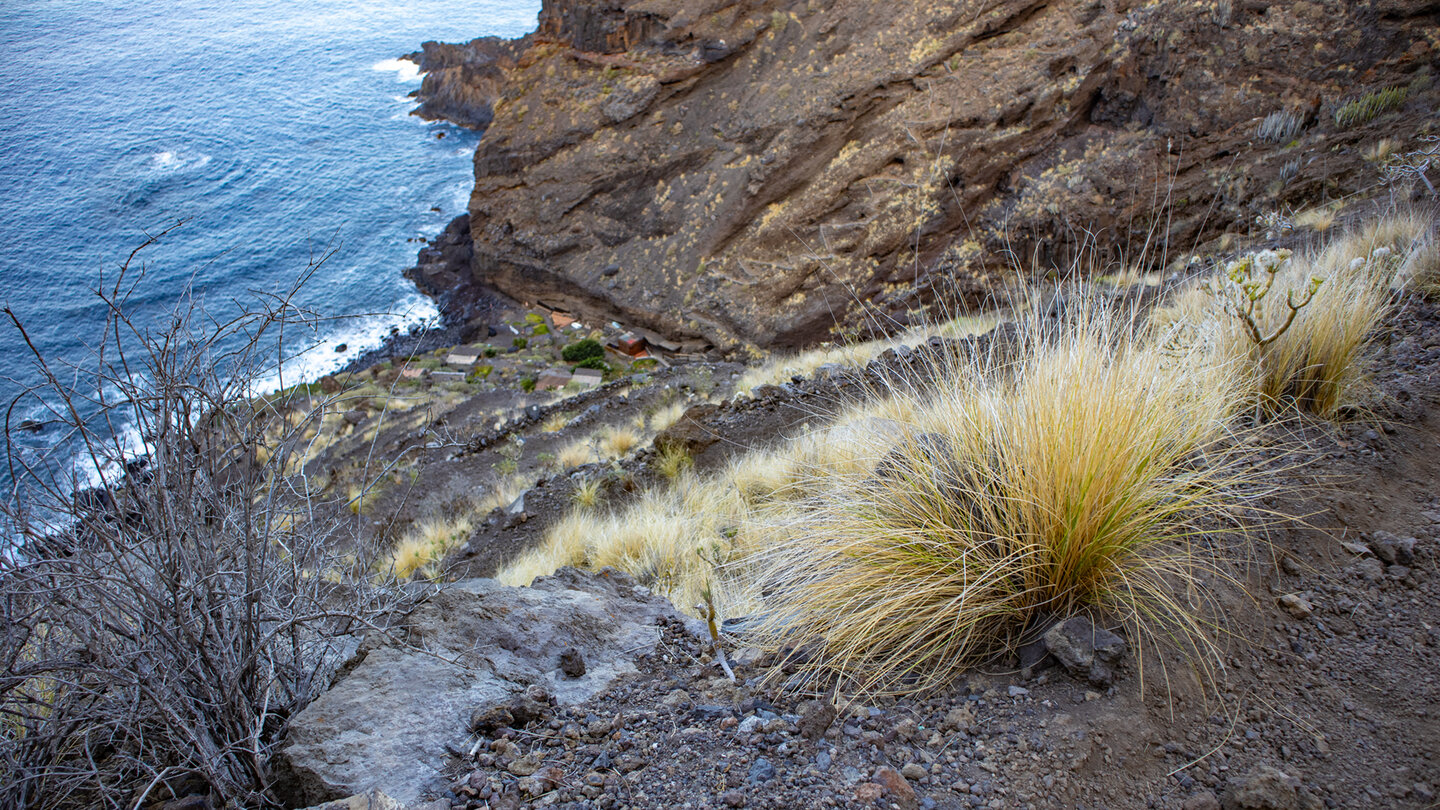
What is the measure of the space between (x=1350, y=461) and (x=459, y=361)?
17.4m

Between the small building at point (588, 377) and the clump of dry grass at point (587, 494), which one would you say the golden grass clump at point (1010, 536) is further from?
the small building at point (588, 377)

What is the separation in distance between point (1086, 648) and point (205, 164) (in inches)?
1257

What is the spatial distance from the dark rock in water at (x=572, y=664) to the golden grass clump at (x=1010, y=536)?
0.62 metres

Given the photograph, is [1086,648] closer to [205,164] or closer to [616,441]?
[616,441]

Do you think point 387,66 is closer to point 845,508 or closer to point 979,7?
point 979,7

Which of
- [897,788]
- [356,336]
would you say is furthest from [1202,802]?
[356,336]

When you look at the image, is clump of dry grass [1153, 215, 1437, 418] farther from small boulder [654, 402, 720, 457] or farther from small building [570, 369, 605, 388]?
small building [570, 369, 605, 388]

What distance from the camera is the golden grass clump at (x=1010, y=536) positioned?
196 centimetres

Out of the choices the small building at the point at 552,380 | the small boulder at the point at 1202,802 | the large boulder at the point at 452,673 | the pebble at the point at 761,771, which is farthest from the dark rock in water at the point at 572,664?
the small building at the point at 552,380

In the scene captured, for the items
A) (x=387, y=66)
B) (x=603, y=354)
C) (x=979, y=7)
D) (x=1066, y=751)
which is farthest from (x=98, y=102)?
(x=1066, y=751)

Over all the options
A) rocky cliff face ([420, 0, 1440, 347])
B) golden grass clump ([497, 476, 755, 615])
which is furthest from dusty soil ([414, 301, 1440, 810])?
rocky cliff face ([420, 0, 1440, 347])

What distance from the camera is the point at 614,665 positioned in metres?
2.42

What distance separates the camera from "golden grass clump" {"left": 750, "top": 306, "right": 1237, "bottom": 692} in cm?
196

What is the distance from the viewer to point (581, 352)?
1645 cm
